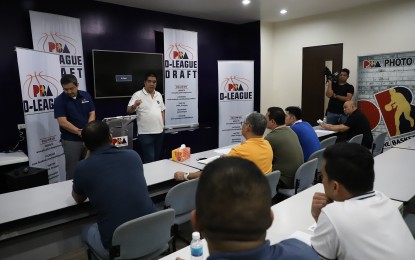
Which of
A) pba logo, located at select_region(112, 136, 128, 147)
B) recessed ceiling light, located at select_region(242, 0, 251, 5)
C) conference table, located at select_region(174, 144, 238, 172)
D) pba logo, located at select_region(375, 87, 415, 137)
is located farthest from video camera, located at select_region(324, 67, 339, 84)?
pba logo, located at select_region(112, 136, 128, 147)

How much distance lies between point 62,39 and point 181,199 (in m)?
3.38

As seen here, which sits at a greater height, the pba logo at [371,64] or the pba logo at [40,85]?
the pba logo at [371,64]

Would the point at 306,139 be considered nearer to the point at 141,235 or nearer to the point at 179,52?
the point at 141,235

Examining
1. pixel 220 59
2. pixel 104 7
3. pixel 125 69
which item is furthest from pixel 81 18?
pixel 220 59

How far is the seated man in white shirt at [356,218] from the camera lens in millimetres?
1112

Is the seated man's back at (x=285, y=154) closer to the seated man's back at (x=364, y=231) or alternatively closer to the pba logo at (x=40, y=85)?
the seated man's back at (x=364, y=231)

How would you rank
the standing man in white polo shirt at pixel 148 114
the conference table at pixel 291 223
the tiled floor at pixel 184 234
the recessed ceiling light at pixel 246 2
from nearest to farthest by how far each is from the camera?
the conference table at pixel 291 223, the tiled floor at pixel 184 234, the standing man in white polo shirt at pixel 148 114, the recessed ceiling light at pixel 246 2

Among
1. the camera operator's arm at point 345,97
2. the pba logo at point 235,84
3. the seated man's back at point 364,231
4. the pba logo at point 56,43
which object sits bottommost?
the seated man's back at point 364,231

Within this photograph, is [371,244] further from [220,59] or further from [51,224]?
[220,59]

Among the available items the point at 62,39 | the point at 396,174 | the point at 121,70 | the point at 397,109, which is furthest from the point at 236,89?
the point at 396,174

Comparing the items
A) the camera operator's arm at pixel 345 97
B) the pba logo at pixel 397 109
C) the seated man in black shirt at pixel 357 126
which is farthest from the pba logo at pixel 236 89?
the pba logo at pixel 397 109

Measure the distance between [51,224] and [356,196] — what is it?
1.83 metres

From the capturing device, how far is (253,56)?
6.96m

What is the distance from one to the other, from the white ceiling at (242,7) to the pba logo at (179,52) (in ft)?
2.12
